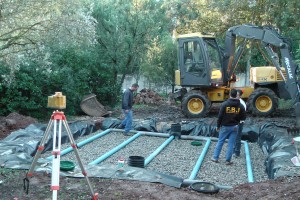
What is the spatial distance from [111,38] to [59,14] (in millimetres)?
8630

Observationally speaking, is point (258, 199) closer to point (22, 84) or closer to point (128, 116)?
point (128, 116)

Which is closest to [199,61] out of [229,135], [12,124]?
[229,135]

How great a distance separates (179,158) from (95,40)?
6.12 meters

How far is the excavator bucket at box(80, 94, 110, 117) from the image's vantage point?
Result: 16.9m

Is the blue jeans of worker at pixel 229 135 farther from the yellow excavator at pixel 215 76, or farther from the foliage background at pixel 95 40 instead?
the yellow excavator at pixel 215 76

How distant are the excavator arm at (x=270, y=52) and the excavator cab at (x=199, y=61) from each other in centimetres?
39

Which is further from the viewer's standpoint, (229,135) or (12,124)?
(12,124)

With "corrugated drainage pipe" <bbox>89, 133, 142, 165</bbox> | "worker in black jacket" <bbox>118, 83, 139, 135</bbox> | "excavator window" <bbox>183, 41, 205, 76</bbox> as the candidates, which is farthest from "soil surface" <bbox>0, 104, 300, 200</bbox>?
"excavator window" <bbox>183, 41, 205, 76</bbox>

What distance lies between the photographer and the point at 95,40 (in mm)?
13664

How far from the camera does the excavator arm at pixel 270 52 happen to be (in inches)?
470

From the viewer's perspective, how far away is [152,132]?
1238cm

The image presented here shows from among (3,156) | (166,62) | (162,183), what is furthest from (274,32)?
(166,62)

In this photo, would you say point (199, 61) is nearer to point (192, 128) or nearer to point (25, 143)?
point (192, 128)

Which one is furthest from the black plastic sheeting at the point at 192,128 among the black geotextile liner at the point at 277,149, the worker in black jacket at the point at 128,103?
the worker in black jacket at the point at 128,103
